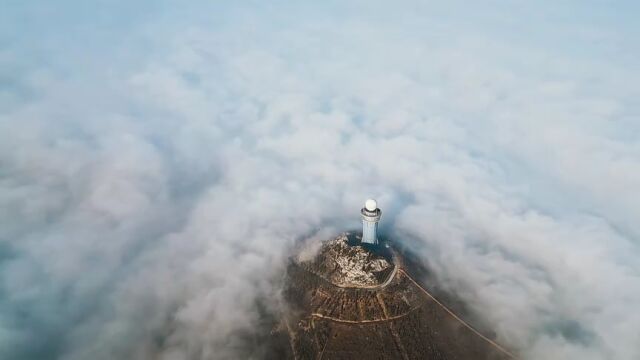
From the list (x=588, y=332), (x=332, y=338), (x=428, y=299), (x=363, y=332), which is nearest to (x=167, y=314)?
(x=332, y=338)

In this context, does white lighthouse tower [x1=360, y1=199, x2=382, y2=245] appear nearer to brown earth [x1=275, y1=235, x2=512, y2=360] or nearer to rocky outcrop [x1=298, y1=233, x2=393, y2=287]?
rocky outcrop [x1=298, y1=233, x2=393, y2=287]

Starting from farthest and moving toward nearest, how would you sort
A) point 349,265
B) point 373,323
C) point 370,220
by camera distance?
1. point 370,220
2. point 349,265
3. point 373,323

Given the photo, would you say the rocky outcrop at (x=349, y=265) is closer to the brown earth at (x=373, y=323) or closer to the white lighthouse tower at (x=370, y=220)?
the brown earth at (x=373, y=323)

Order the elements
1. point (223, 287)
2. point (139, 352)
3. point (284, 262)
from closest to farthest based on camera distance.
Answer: point (139, 352)
point (223, 287)
point (284, 262)

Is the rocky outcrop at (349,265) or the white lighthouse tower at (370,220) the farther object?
the white lighthouse tower at (370,220)

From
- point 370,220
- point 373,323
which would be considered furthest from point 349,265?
point 373,323

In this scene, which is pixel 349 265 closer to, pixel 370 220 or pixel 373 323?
pixel 370 220

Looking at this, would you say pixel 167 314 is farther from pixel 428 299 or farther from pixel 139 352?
pixel 428 299

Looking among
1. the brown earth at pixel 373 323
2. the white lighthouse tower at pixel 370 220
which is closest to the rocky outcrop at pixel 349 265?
the brown earth at pixel 373 323
